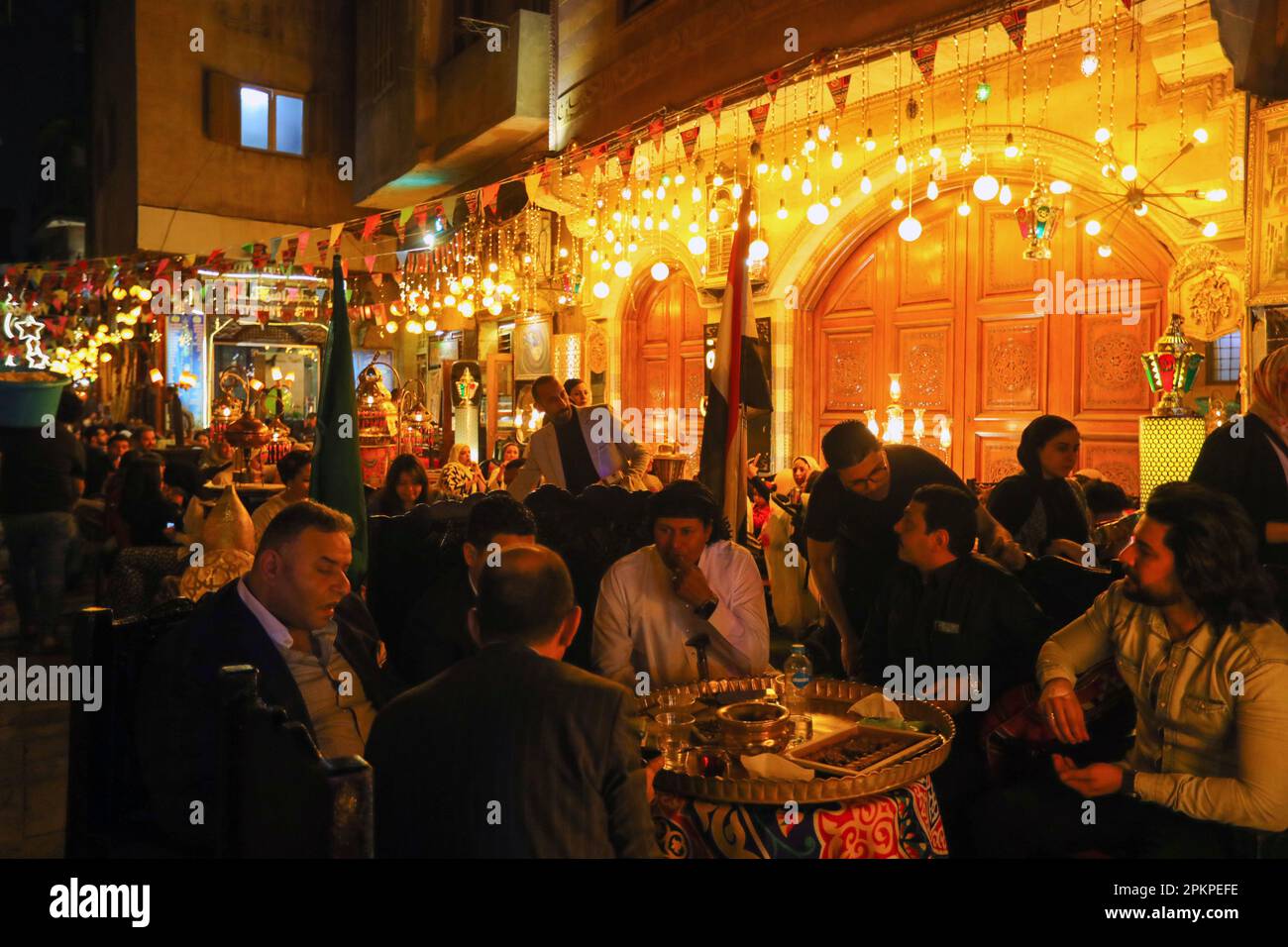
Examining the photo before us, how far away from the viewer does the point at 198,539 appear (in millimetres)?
5363

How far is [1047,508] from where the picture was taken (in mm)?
4980

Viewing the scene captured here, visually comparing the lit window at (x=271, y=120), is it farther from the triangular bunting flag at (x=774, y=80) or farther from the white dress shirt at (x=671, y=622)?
the white dress shirt at (x=671, y=622)

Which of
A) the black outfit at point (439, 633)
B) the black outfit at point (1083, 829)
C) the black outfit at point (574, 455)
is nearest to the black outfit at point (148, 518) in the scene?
the black outfit at point (574, 455)

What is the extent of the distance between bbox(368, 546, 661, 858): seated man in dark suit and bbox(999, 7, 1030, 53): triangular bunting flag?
20.7ft

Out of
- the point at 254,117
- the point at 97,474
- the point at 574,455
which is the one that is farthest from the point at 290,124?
the point at 574,455

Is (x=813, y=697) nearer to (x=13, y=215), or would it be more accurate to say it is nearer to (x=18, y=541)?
(x=18, y=541)

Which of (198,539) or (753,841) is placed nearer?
(753,841)

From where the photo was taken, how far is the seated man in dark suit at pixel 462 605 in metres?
3.66

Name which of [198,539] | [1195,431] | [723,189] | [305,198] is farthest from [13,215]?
[1195,431]

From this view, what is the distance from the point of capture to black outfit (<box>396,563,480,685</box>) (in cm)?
369

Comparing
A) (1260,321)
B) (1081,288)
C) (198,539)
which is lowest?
(198,539)

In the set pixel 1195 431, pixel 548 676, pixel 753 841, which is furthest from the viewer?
pixel 1195 431
